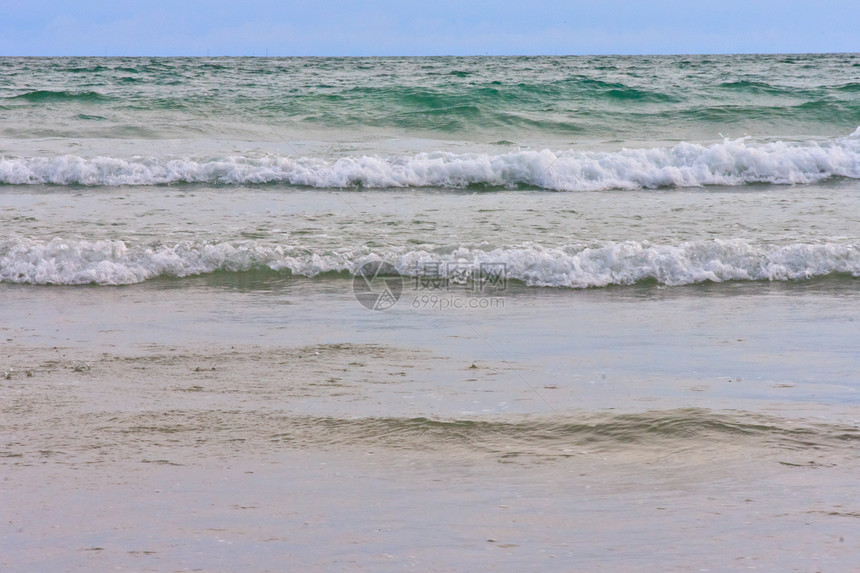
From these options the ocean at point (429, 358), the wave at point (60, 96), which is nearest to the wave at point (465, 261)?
the ocean at point (429, 358)

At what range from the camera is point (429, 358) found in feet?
13.3

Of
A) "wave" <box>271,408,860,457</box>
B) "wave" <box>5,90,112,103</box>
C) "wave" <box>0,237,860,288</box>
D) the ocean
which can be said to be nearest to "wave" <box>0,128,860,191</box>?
the ocean

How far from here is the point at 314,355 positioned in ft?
13.5

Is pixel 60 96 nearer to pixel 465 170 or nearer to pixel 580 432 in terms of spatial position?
pixel 465 170

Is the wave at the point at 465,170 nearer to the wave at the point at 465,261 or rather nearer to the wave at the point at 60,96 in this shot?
the wave at the point at 465,261

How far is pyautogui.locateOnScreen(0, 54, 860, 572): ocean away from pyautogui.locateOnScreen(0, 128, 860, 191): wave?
0.05 meters

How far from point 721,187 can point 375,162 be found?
13.9 ft

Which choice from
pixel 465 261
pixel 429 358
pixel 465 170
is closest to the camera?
pixel 429 358

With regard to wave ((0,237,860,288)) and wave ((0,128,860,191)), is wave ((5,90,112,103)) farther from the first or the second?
wave ((0,237,860,288))

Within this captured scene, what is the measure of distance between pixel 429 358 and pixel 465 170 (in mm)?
6017

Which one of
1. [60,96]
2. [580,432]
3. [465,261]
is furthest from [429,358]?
[60,96]

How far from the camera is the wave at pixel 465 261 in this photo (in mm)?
5852

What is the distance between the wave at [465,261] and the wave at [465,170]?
Result: 334 cm

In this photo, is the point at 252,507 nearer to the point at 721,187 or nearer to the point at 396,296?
the point at 396,296
